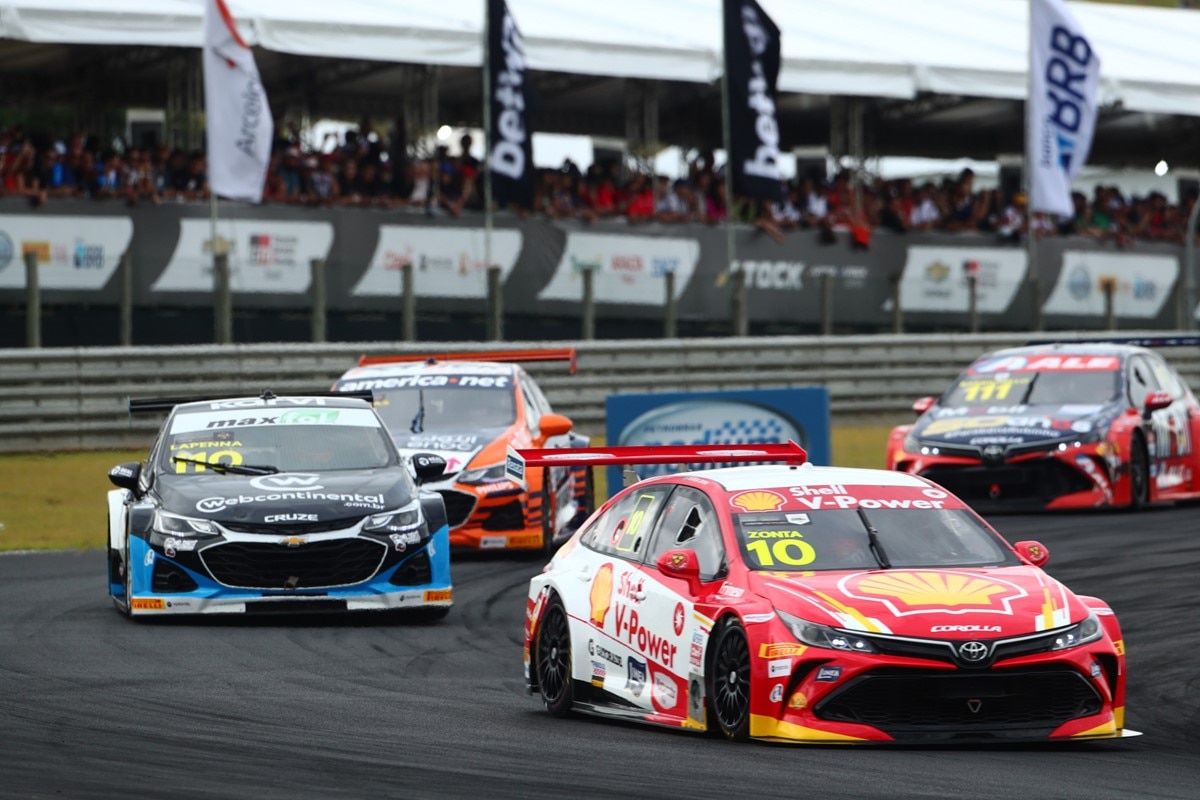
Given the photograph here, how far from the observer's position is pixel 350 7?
28.5 m

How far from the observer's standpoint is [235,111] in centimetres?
2402

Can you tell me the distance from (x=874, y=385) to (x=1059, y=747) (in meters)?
18.1

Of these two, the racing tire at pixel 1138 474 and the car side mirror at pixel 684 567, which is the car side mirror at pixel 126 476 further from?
the racing tire at pixel 1138 474

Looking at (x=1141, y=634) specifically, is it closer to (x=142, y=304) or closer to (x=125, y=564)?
(x=125, y=564)

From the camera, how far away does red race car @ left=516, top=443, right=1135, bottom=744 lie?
869 cm

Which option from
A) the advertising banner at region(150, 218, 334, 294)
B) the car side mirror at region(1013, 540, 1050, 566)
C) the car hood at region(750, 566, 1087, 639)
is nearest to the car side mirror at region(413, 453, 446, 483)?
the car side mirror at region(1013, 540, 1050, 566)

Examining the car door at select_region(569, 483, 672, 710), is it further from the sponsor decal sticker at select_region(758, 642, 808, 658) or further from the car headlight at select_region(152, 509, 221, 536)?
the car headlight at select_region(152, 509, 221, 536)

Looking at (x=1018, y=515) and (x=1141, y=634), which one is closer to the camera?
(x=1141, y=634)

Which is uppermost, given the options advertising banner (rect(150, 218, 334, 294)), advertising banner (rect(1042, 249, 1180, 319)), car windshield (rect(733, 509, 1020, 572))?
advertising banner (rect(150, 218, 334, 294))

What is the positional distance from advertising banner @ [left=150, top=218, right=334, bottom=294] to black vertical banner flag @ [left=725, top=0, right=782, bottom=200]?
540cm

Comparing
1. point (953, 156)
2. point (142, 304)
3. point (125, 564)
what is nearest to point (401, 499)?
point (125, 564)

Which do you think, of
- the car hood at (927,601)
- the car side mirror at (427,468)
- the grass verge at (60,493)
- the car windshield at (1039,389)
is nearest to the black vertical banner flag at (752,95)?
the grass verge at (60,493)

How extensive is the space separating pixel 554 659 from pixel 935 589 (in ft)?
7.03

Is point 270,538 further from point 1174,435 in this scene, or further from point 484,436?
point 1174,435
